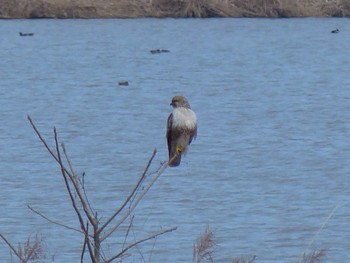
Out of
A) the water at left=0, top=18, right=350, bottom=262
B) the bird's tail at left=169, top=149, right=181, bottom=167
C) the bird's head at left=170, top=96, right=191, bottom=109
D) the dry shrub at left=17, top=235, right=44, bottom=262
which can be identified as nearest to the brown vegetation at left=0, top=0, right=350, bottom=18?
the water at left=0, top=18, right=350, bottom=262

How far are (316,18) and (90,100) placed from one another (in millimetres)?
24435

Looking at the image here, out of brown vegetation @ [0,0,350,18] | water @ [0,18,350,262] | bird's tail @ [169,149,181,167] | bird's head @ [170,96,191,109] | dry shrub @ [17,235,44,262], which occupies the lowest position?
brown vegetation @ [0,0,350,18]

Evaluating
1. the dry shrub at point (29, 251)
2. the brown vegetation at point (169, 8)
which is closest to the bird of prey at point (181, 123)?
the dry shrub at point (29, 251)

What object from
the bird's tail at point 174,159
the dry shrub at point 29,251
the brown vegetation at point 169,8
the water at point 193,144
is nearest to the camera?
the bird's tail at point 174,159

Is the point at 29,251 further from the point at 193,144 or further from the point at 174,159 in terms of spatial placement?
the point at 193,144

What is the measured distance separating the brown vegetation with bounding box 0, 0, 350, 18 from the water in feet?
22.4

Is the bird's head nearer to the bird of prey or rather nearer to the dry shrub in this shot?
the bird of prey

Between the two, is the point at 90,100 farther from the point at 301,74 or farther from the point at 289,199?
the point at 289,199

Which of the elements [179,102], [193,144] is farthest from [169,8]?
[179,102]

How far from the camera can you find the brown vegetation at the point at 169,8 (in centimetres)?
4388

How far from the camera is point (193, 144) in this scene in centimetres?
1617

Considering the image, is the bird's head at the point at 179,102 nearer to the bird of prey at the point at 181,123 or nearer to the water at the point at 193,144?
the bird of prey at the point at 181,123

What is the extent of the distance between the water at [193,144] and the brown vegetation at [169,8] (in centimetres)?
683

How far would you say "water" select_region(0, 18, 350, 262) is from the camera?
35.1 ft
